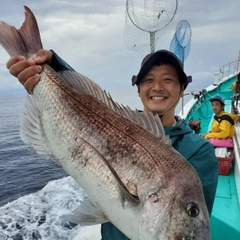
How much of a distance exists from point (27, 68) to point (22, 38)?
317mm

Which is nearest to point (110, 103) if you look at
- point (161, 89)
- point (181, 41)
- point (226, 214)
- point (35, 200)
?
point (161, 89)

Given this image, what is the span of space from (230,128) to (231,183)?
1526 millimetres

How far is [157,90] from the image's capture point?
7.20ft

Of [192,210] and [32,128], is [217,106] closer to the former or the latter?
[32,128]

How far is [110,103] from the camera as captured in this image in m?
2.03

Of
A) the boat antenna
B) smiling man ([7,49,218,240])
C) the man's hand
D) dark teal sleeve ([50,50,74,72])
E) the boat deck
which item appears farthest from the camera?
the boat antenna

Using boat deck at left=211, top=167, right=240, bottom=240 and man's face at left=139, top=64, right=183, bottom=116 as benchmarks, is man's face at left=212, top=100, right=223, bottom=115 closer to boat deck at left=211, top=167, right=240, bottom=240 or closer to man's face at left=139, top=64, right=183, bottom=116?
boat deck at left=211, top=167, right=240, bottom=240

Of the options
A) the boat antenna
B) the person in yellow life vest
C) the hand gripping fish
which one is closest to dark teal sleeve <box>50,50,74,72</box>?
the hand gripping fish

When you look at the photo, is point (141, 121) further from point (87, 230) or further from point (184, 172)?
point (87, 230)

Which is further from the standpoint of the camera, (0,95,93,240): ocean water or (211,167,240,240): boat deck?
(0,95,93,240): ocean water

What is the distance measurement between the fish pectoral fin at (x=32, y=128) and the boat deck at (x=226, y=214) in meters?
2.88

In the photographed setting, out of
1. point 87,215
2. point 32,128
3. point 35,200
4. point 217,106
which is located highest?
point 217,106

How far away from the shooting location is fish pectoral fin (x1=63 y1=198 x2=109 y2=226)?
5.56ft

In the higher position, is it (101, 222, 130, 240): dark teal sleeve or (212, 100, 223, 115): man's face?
(212, 100, 223, 115): man's face
